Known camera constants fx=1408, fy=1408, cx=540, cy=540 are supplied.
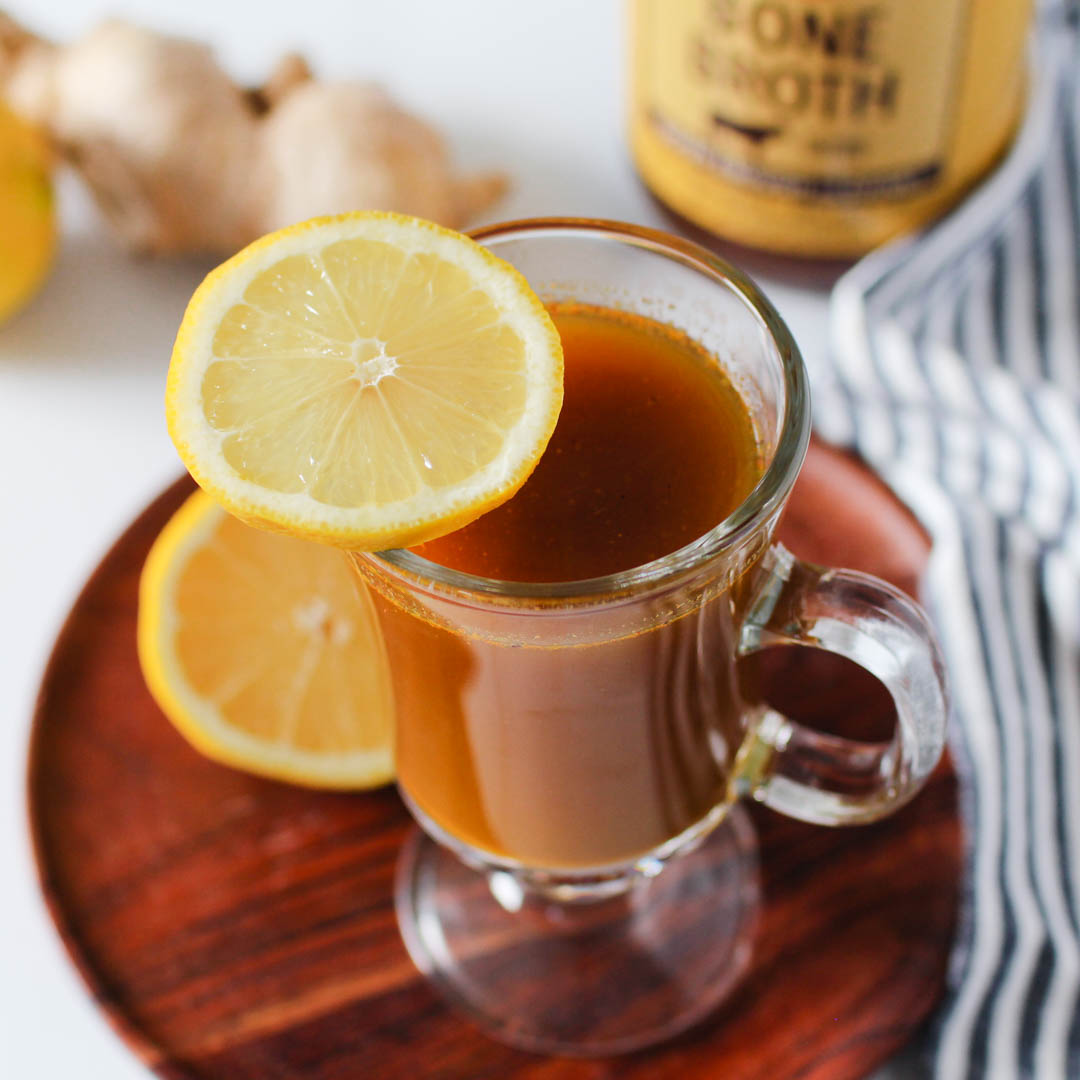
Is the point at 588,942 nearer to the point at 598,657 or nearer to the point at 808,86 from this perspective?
the point at 598,657

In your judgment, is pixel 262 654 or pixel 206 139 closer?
pixel 262 654

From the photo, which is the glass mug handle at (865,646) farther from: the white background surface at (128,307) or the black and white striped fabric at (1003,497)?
A: the white background surface at (128,307)

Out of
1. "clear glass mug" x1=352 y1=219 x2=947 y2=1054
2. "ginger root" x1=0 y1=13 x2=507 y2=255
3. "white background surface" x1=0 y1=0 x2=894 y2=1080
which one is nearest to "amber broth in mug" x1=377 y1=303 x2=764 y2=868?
"clear glass mug" x1=352 y1=219 x2=947 y2=1054

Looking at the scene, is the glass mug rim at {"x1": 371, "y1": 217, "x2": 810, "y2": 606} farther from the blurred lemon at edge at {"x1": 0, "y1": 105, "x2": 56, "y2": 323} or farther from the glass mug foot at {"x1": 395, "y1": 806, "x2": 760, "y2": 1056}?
the blurred lemon at edge at {"x1": 0, "y1": 105, "x2": 56, "y2": 323}

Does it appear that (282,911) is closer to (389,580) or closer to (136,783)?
(136,783)

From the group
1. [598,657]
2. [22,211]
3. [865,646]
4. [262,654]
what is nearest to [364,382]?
[598,657]

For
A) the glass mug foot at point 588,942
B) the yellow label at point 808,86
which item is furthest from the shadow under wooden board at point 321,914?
the yellow label at point 808,86
